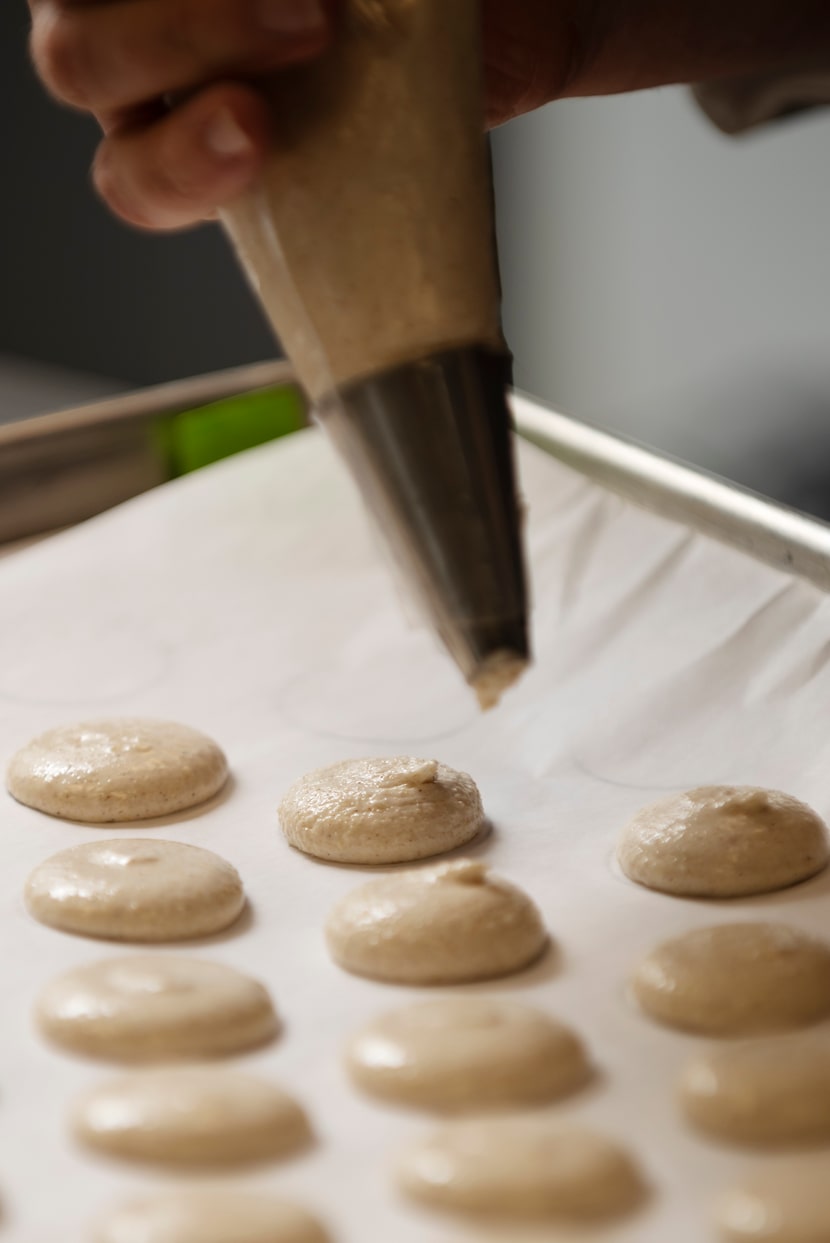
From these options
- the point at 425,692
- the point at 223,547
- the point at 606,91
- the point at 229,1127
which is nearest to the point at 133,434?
the point at 223,547

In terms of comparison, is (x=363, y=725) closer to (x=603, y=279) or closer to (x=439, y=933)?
(x=439, y=933)

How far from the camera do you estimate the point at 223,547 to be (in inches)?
60.3

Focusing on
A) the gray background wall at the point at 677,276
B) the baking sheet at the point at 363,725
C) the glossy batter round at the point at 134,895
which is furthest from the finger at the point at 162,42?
the gray background wall at the point at 677,276

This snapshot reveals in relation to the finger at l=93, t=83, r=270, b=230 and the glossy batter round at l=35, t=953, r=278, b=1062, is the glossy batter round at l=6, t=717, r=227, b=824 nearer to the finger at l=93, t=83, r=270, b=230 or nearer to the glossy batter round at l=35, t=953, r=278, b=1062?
the glossy batter round at l=35, t=953, r=278, b=1062

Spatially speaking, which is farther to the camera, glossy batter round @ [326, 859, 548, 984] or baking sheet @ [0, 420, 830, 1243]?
glossy batter round @ [326, 859, 548, 984]

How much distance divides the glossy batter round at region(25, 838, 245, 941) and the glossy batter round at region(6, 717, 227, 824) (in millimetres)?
100

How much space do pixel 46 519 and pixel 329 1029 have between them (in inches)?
37.0

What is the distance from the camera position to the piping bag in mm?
704

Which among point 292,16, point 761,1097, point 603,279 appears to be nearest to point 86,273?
point 603,279

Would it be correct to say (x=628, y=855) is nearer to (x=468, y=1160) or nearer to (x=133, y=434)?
(x=468, y=1160)

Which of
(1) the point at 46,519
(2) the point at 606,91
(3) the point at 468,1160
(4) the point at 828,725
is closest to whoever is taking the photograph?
(3) the point at 468,1160

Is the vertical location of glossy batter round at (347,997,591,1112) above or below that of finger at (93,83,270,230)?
below

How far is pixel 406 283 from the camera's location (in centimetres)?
73

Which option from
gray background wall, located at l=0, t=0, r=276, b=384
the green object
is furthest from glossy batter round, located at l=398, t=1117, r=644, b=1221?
gray background wall, located at l=0, t=0, r=276, b=384
